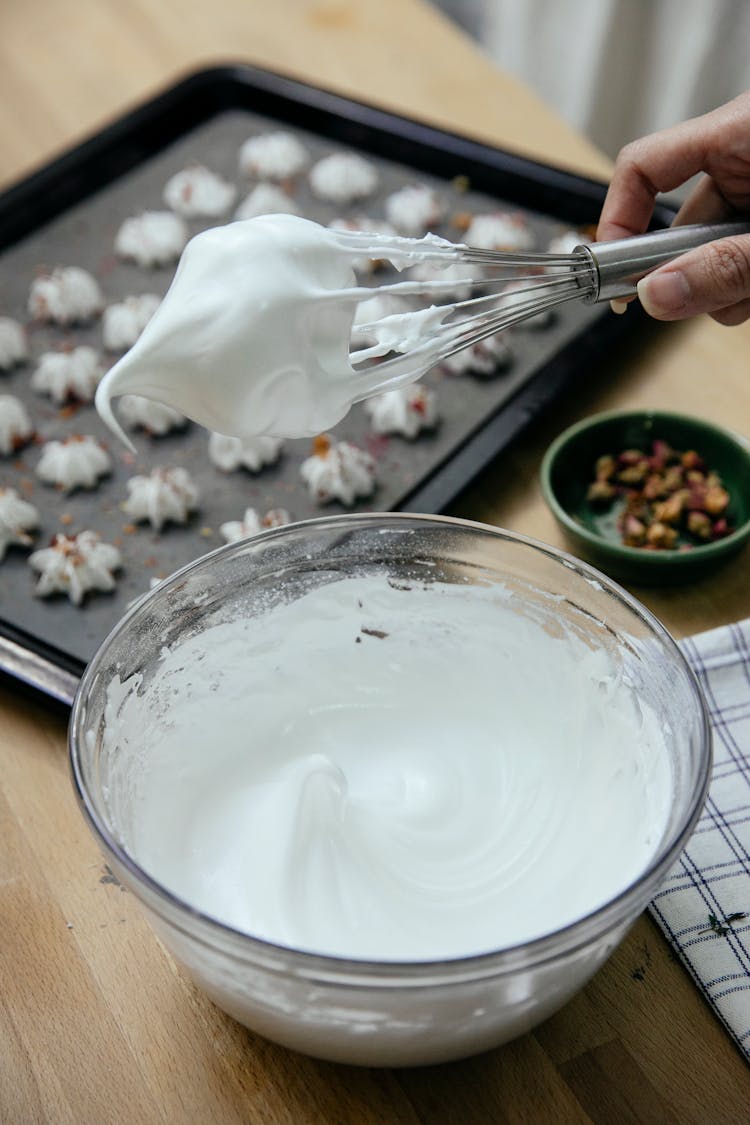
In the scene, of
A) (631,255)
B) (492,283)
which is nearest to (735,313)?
(631,255)

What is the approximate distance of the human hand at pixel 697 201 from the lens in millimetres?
946

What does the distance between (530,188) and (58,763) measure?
1065 mm

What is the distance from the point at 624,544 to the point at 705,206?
0.35 m

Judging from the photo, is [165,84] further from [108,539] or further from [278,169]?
[108,539]

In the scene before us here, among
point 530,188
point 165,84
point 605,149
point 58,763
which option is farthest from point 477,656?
point 605,149

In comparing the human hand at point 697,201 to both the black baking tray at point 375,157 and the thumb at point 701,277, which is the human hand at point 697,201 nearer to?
the thumb at point 701,277

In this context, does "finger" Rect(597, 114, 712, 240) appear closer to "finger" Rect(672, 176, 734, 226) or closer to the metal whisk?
"finger" Rect(672, 176, 734, 226)

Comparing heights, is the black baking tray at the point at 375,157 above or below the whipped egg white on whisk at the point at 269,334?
below

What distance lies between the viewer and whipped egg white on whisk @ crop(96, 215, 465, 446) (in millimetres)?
833

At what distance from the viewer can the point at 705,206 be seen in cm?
120

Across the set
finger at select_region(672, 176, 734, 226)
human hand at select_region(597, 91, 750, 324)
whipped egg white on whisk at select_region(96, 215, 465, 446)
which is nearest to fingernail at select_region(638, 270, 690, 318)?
human hand at select_region(597, 91, 750, 324)

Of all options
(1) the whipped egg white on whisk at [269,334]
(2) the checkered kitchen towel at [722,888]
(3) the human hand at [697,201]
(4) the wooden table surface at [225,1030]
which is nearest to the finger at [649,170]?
(3) the human hand at [697,201]

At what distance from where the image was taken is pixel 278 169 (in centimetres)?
182

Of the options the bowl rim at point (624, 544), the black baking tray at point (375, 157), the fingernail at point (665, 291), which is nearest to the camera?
the fingernail at point (665, 291)
